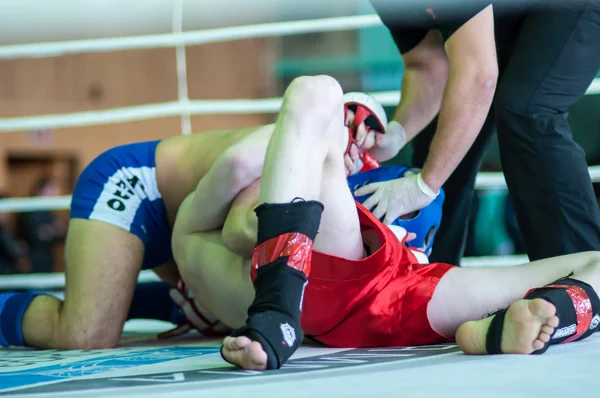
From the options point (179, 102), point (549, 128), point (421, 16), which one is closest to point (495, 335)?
point (549, 128)

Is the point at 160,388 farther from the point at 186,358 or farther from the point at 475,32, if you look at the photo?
the point at 475,32

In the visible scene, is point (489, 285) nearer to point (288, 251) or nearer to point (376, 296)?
point (376, 296)

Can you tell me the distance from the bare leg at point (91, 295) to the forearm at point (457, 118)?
676mm

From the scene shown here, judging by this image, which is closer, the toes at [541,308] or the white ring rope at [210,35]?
the toes at [541,308]

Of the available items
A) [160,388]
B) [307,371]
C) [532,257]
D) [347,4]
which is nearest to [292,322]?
[307,371]

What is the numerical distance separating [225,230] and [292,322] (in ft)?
1.11

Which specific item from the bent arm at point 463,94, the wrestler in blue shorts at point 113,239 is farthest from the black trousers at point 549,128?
the wrestler in blue shorts at point 113,239

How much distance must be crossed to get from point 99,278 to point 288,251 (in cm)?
73

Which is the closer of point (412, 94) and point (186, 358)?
point (186, 358)

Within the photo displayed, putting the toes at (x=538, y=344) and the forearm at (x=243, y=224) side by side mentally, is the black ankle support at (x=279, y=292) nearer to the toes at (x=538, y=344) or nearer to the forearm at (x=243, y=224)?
the forearm at (x=243, y=224)

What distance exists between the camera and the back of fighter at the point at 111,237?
165 centimetres

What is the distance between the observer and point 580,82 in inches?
68.1

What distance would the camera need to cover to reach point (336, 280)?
1247 mm

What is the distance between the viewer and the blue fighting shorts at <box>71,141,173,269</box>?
173 centimetres
